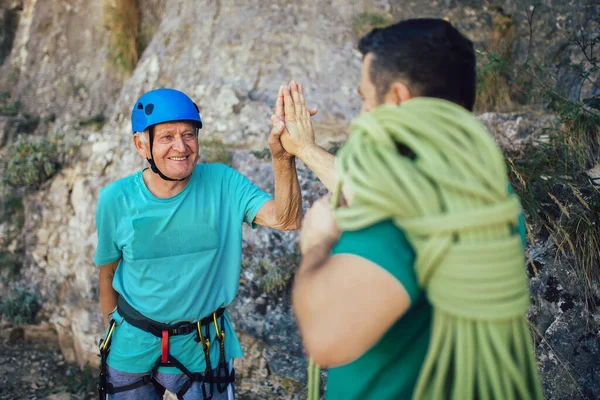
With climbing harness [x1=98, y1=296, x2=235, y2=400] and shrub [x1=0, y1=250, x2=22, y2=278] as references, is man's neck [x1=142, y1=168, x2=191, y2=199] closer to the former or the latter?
climbing harness [x1=98, y1=296, x2=235, y2=400]

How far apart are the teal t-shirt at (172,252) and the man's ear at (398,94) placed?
1.30 m

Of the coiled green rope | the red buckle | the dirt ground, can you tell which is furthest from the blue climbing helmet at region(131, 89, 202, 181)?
the dirt ground

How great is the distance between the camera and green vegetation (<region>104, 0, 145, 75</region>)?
661 cm

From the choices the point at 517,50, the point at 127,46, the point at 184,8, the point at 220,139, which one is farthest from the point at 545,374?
the point at 127,46

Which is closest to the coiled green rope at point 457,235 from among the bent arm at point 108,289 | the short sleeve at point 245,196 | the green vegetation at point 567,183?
the short sleeve at point 245,196

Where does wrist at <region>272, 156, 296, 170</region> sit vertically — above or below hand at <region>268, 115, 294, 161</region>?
below

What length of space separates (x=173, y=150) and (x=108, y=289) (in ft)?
2.95

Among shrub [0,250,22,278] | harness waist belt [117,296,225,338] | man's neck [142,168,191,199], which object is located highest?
man's neck [142,168,191,199]

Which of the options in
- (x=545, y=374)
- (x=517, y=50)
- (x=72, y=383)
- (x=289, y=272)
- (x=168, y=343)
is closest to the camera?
(x=168, y=343)

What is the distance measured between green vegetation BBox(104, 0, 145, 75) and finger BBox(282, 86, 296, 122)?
5.05m

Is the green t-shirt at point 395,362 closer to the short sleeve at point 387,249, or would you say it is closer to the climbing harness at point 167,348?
the short sleeve at point 387,249

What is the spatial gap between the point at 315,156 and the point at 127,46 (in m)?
5.38

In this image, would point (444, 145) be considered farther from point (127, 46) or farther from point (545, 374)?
point (127, 46)

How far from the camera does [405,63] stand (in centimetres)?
126
